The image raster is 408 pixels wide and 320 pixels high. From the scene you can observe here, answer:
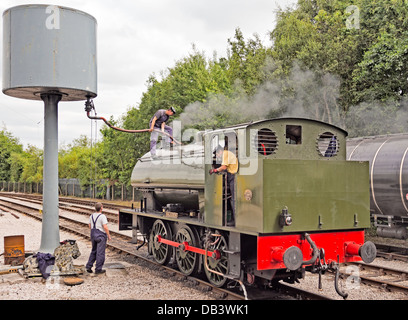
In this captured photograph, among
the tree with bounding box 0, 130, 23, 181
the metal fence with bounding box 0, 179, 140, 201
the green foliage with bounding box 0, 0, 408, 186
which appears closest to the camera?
the green foliage with bounding box 0, 0, 408, 186

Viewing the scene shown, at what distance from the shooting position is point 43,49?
30.2 feet

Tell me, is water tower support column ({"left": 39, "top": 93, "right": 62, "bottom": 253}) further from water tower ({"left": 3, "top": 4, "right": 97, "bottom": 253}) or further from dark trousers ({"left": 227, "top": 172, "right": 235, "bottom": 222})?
dark trousers ({"left": 227, "top": 172, "right": 235, "bottom": 222})

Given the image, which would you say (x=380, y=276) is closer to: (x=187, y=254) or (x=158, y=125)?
(x=187, y=254)

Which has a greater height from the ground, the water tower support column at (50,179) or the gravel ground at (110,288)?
the water tower support column at (50,179)

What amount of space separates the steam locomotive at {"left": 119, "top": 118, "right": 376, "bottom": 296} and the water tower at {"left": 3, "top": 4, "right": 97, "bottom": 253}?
11.3 ft

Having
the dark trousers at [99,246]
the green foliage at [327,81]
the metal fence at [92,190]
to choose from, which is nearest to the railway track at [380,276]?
the dark trousers at [99,246]

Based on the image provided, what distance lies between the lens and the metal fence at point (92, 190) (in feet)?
124

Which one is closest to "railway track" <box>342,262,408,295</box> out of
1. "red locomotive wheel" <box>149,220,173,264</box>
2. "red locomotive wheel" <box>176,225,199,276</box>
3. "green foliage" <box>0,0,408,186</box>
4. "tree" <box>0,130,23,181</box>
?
"red locomotive wheel" <box>176,225,199,276</box>

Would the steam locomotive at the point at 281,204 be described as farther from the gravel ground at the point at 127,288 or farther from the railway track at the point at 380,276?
the railway track at the point at 380,276

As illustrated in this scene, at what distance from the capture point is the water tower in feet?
30.2

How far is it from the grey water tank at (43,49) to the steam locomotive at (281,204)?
139 inches

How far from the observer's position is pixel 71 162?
54.4 metres

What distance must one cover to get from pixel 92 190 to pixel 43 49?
36.3m

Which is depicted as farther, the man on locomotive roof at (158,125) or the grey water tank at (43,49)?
the man on locomotive roof at (158,125)
